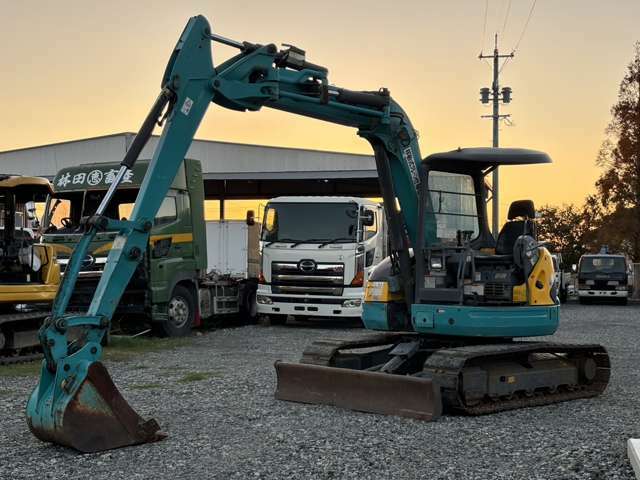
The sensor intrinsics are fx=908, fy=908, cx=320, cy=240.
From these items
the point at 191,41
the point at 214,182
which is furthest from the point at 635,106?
the point at 191,41

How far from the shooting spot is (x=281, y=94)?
364 inches

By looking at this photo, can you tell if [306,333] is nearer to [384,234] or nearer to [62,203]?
[384,234]

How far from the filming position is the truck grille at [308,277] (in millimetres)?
19094

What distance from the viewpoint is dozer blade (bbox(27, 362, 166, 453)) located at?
718 centimetres

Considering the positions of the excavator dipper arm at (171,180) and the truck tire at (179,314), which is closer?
the excavator dipper arm at (171,180)

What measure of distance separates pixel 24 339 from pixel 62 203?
4366mm

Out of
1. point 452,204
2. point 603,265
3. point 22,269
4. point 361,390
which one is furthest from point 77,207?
point 603,265

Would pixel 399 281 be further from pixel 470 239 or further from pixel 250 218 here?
pixel 250 218

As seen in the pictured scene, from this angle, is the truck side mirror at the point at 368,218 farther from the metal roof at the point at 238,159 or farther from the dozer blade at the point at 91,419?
the metal roof at the point at 238,159

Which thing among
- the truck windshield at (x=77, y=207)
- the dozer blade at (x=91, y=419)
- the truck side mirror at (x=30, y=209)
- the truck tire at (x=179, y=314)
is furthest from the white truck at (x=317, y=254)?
the dozer blade at (x=91, y=419)

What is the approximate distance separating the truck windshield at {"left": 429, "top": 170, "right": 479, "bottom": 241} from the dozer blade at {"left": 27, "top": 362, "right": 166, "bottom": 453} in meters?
4.31

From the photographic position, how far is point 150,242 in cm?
1697

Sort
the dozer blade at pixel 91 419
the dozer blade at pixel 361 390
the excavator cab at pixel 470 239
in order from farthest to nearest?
1. the excavator cab at pixel 470 239
2. the dozer blade at pixel 361 390
3. the dozer blade at pixel 91 419

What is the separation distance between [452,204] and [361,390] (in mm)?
2525
